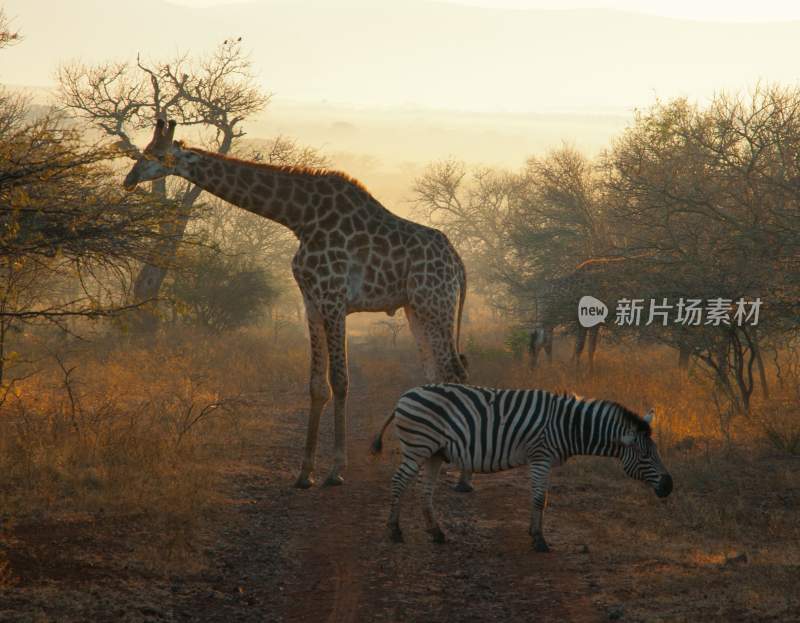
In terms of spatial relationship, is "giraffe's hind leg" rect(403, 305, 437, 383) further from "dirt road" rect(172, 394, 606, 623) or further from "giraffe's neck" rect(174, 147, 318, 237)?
"giraffe's neck" rect(174, 147, 318, 237)

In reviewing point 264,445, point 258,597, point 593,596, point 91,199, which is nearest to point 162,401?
point 264,445

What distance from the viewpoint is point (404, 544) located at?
8391 millimetres

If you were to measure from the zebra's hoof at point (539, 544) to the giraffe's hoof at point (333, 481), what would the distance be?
3280mm

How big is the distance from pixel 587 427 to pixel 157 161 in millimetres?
5885

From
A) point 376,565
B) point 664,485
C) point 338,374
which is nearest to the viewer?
point 376,565

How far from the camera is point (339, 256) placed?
11.3 metres

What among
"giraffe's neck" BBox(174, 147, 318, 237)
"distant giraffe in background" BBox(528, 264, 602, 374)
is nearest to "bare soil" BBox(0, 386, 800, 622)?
"giraffe's neck" BBox(174, 147, 318, 237)


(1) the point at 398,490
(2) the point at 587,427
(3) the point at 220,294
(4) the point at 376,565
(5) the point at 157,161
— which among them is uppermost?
(5) the point at 157,161

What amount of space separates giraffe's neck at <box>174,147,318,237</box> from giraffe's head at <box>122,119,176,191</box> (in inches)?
11.6

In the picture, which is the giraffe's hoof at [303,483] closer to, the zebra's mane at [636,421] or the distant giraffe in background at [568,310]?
the zebra's mane at [636,421]
